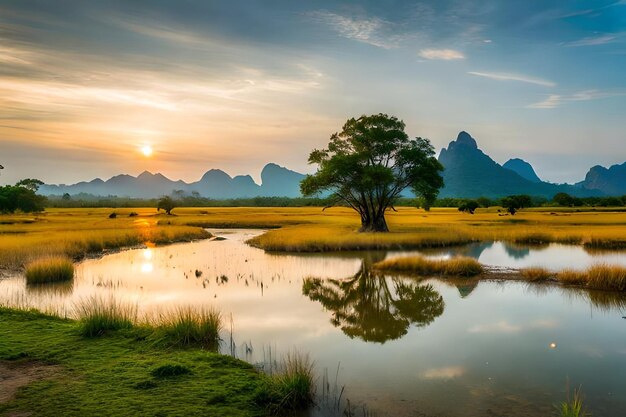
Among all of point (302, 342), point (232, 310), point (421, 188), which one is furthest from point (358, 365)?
point (421, 188)

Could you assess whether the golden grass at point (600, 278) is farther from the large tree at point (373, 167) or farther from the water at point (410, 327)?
the large tree at point (373, 167)

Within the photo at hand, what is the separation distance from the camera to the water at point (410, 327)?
10.1 m

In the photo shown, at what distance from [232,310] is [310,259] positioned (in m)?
17.1

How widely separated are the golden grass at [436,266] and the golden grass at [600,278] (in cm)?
479

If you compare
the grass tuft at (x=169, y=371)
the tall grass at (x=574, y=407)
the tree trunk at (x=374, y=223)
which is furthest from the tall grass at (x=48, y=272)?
the tree trunk at (x=374, y=223)

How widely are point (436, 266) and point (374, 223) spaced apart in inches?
1022

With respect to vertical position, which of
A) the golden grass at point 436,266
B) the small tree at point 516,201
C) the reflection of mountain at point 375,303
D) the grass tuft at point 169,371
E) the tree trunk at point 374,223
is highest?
the small tree at point 516,201

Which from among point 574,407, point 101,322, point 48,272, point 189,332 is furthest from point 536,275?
point 48,272

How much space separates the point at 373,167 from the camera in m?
51.4

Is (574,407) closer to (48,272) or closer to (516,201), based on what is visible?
(48,272)

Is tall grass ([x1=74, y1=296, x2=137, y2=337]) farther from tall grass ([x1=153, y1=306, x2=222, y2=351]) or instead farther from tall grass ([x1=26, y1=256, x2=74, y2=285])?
tall grass ([x1=26, y1=256, x2=74, y2=285])

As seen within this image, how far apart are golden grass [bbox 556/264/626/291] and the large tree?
2905 centimetres

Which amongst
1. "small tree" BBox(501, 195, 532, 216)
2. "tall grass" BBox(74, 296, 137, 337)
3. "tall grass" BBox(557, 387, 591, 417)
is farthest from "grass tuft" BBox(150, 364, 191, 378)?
"small tree" BBox(501, 195, 532, 216)

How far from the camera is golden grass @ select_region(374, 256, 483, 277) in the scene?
26.3 metres
